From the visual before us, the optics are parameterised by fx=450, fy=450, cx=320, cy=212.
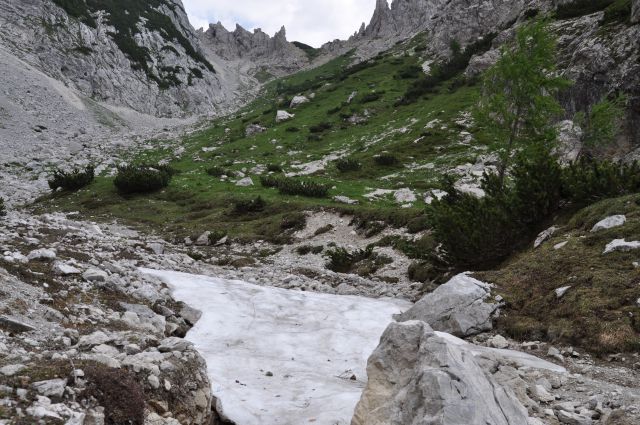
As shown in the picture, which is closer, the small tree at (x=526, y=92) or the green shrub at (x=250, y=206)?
the small tree at (x=526, y=92)

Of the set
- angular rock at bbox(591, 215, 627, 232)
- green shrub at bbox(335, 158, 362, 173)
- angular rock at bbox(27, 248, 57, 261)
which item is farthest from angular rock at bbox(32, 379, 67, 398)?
green shrub at bbox(335, 158, 362, 173)

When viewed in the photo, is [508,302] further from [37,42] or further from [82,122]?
[37,42]

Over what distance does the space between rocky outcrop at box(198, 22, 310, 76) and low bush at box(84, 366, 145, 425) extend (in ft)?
537

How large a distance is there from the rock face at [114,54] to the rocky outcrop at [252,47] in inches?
2748

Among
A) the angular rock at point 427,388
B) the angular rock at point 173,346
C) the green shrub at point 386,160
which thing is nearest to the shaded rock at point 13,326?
the angular rock at point 173,346

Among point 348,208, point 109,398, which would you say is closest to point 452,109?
point 348,208

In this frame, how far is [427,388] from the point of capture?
474 centimetres

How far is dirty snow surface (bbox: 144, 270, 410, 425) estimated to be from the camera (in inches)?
262

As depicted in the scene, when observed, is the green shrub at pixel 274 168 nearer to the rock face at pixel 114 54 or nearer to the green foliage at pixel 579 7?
the green foliage at pixel 579 7

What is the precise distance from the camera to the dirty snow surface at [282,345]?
6660mm

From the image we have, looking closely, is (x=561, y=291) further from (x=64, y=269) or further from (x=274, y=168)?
(x=274, y=168)

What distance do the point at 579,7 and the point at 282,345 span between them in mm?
53841

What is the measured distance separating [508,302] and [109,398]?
9.10 m

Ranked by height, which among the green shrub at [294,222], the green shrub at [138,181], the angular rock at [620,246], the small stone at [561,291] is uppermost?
the green shrub at [138,181]
